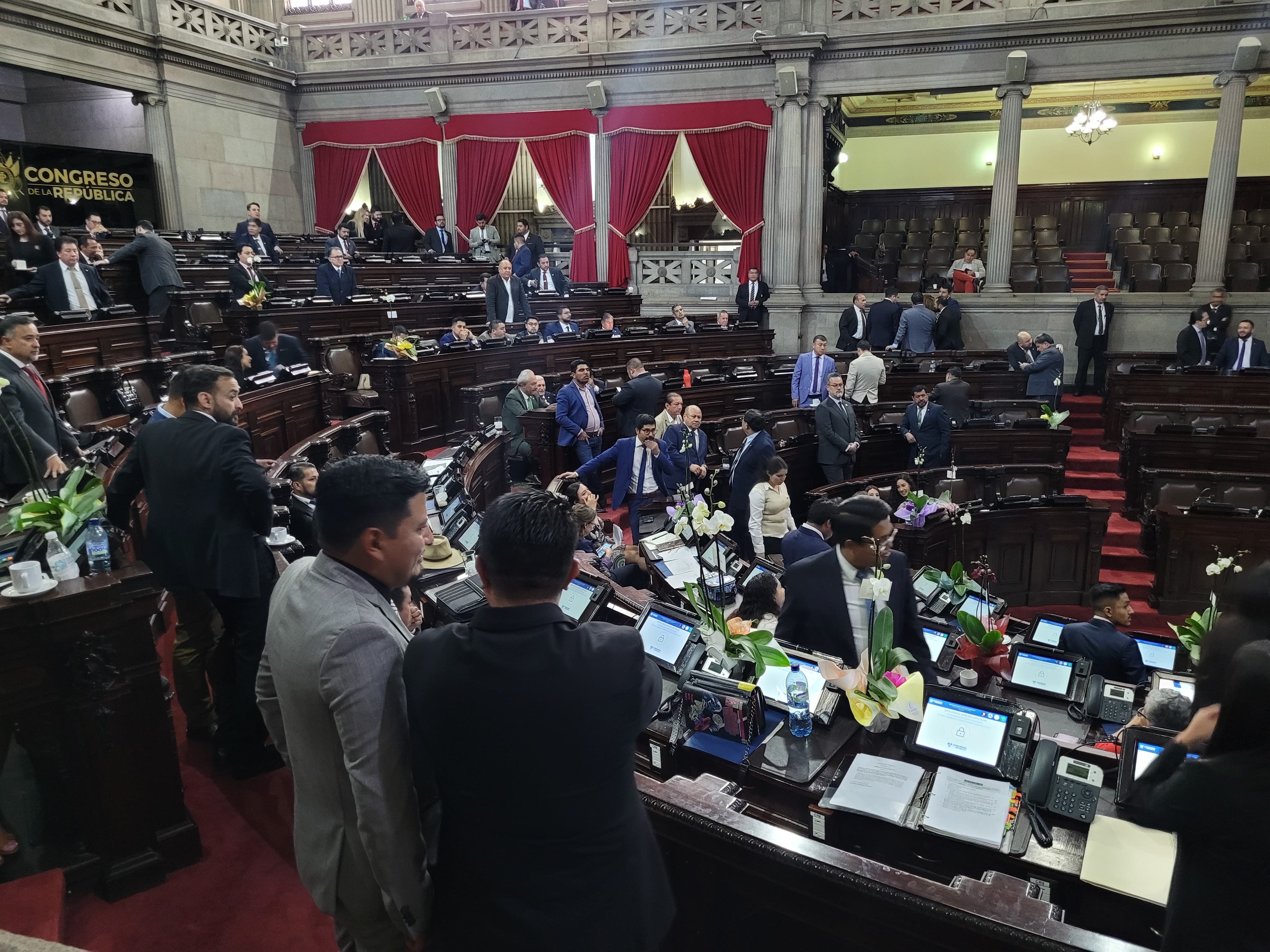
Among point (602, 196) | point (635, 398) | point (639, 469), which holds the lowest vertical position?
point (639, 469)

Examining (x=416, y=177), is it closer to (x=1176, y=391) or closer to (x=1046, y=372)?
(x=1046, y=372)

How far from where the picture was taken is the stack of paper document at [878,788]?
2078 millimetres

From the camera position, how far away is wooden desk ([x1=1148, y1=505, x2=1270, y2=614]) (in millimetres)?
6598

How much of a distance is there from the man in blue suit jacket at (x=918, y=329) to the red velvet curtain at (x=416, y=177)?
845 centimetres

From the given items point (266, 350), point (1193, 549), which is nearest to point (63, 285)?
point (266, 350)

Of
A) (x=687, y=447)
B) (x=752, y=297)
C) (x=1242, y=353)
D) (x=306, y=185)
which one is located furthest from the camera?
(x=306, y=185)

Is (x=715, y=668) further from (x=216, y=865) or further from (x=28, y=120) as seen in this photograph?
(x=28, y=120)

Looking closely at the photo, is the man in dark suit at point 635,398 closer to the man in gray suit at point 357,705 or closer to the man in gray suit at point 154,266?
the man in gray suit at point 154,266

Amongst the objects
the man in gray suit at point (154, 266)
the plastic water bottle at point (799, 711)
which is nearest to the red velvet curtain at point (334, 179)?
the man in gray suit at point (154, 266)

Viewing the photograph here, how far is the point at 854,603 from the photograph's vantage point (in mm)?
3182

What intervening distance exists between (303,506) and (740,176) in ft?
37.3

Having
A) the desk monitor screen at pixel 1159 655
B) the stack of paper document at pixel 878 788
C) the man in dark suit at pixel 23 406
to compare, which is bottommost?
the desk monitor screen at pixel 1159 655

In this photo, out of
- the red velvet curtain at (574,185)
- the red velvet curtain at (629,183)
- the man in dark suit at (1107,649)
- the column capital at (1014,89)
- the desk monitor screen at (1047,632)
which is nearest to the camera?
the man in dark suit at (1107,649)

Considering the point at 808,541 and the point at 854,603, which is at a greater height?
the point at 854,603
